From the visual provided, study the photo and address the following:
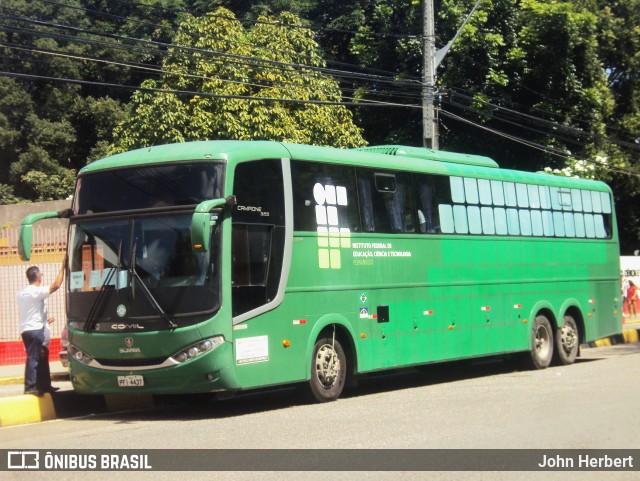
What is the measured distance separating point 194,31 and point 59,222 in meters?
9.26

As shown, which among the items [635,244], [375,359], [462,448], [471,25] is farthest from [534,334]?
[635,244]

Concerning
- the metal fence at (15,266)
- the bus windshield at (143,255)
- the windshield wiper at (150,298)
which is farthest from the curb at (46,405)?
the metal fence at (15,266)

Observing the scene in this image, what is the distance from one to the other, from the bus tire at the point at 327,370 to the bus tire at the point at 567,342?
7.09 m

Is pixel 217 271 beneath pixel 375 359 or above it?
above

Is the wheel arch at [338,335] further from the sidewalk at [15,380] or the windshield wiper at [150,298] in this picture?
the sidewalk at [15,380]

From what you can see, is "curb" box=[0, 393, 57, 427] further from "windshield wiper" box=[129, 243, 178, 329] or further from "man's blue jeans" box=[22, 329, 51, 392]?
"windshield wiper" box=[129, 243, 178, 329]

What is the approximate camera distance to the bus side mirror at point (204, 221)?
1113 centimetres

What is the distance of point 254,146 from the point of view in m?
12.8

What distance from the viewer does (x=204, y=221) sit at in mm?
11203

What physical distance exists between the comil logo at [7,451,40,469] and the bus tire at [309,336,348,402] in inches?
193

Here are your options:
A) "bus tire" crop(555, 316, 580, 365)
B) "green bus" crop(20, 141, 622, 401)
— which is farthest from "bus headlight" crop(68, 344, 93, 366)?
"bus tire" crop(555, 316, 580, 365)

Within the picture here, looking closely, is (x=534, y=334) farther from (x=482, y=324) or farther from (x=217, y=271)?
(x=217, y=271)

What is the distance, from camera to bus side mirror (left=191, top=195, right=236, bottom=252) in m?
11.1

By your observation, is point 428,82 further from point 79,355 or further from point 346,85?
point 346,85
